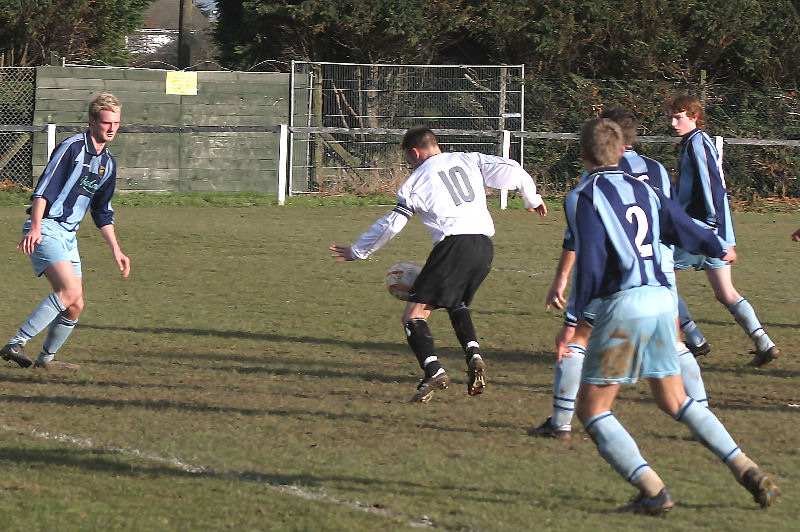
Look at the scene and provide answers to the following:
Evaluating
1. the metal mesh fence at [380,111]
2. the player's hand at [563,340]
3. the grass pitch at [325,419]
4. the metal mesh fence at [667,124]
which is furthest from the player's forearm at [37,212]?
the metal mesh fence at [667,124]

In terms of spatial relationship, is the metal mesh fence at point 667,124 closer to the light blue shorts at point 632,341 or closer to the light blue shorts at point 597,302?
the light blue shorts at point 597,302

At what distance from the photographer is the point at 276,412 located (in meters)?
7.30

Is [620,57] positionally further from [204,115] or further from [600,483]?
[600,483]

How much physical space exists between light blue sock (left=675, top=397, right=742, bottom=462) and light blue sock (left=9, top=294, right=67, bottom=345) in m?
4.65

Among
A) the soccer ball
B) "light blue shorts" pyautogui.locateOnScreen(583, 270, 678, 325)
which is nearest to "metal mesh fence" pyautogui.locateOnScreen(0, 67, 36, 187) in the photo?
the soccer ball

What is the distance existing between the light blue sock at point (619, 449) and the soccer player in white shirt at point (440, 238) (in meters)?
2.18

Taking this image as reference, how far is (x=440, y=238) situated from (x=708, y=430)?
2704mm

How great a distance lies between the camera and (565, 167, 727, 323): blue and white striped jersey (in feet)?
17.0

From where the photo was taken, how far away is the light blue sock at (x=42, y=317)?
8.31 m

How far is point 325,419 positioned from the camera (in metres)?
7.12

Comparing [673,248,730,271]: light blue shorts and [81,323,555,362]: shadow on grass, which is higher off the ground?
[673,248,730,271]: light blue shorts

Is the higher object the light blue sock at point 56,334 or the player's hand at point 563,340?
the player's hand at point 563,340

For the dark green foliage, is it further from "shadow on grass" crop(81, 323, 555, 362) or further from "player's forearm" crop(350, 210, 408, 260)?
"player's forearm" crop(350, 210, 408, 260)

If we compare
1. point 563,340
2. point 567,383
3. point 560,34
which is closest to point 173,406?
point 567,383
